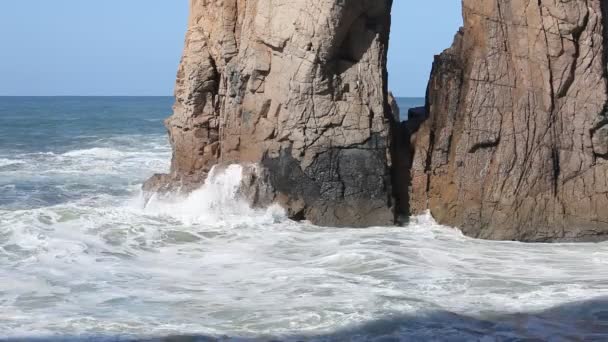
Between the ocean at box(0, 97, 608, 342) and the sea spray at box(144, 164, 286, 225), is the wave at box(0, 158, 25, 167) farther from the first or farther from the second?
the sea spray at box(144, 164, 286, 225)

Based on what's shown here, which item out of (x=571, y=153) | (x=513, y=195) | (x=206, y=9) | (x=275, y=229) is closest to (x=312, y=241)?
(x=275, y=229)

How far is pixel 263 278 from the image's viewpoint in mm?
11031

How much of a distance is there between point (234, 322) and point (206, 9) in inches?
320

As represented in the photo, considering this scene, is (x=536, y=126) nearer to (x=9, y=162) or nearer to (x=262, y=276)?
(x=262, y=276)

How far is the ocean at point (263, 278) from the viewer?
908cm

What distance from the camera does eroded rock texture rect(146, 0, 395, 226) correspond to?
556 inches

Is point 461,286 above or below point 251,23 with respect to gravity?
below

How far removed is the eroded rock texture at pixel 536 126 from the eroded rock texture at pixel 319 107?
4.47 ft

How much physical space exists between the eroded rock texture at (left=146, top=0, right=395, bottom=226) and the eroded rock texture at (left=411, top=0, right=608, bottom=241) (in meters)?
1.36

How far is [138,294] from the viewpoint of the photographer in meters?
10.3

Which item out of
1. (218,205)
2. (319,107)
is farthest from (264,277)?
(319,107)

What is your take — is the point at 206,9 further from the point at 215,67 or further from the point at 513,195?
the point at 513,195

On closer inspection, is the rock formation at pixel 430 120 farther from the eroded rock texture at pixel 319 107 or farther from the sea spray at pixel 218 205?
the sea spray at pixel 218 205

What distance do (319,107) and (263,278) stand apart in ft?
12.7
